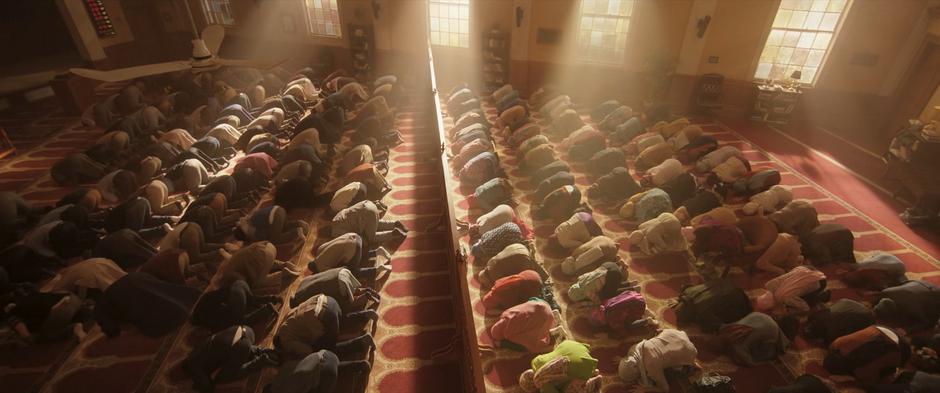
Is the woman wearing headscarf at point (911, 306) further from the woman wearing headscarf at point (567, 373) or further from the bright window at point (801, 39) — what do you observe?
the bright window at point (801, 39)

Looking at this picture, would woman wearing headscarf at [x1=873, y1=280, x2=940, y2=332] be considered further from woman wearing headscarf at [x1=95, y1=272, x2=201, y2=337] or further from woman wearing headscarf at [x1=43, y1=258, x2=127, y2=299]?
woman wearing headscarf at [x1=43, y1=258, x2=127, y2=299]

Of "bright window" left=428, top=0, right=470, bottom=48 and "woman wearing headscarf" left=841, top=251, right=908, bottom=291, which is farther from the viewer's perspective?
"bright window" left=428, top=0, right=470, bottom=48

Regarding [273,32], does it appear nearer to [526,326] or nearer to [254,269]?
[254,269]

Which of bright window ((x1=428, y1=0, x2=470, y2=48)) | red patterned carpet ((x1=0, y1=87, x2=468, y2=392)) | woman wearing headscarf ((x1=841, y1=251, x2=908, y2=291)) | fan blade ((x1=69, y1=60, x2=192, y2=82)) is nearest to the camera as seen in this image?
red patterned carpet ((x1=0, y1=87, x2=468, y2=392))

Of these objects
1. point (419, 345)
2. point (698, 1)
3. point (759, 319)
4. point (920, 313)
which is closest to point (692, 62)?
point (698, 1)

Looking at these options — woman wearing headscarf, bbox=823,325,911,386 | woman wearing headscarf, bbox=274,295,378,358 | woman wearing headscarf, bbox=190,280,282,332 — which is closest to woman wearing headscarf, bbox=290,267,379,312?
woman wearing headscarf, bbox=274,295,378,358

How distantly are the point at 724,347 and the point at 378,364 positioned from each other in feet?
10.4

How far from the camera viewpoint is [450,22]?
1033cm

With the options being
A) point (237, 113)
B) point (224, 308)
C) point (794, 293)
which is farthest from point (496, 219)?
point (237, 113)

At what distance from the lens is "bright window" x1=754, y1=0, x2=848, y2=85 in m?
8.01

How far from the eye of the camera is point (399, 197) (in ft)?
20.1

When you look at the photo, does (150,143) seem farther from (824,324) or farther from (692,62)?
(692,62)

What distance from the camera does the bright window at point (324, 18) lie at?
10.8 metres

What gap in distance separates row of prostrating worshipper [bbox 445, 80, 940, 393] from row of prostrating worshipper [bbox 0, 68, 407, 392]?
145 centimetres
